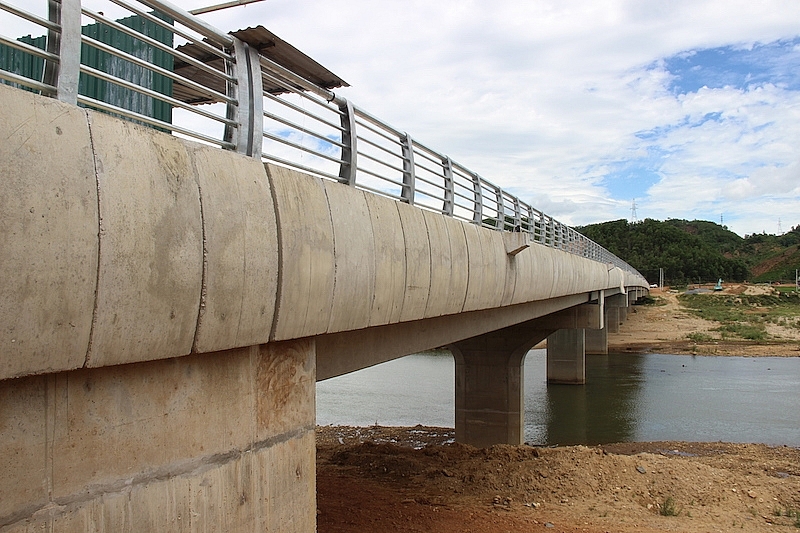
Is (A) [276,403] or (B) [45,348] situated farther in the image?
(A) [276,403]

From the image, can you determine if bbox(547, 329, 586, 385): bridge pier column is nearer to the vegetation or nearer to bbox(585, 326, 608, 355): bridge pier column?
bbox(585, 326, 608, 355): bridge pier column

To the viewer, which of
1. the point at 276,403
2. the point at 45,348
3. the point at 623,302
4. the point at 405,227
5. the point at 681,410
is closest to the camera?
the point at 45,348

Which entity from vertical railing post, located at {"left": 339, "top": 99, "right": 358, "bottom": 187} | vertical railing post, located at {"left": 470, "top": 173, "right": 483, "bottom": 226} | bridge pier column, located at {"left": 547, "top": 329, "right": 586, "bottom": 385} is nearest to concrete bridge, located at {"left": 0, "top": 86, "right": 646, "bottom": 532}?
vertical railing post, located at {"left": 339, "top": 99, "right": 358, "bottom": 187}

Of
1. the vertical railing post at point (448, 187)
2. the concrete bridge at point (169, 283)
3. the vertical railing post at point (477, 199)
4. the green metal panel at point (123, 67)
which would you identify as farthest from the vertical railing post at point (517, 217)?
the green metal panel at point (123, 67)

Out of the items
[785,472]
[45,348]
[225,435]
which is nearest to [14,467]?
[45,348]

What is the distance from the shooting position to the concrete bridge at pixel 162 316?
2900 mm

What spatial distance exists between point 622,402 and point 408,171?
2266 cm

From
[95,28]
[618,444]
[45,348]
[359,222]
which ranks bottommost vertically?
[618,444]

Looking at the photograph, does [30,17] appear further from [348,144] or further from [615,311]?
[615,311]

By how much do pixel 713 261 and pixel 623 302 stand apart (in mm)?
80529

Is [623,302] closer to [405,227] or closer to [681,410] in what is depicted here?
[681,410]

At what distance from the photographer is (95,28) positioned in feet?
18.5

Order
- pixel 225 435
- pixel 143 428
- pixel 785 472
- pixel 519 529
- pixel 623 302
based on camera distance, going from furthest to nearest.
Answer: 1. pixel 623 302
2. pixel 785 472
3. pixel 519 529
4. pixel 225 435
5. pixel 143 428

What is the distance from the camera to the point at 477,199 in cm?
1001
